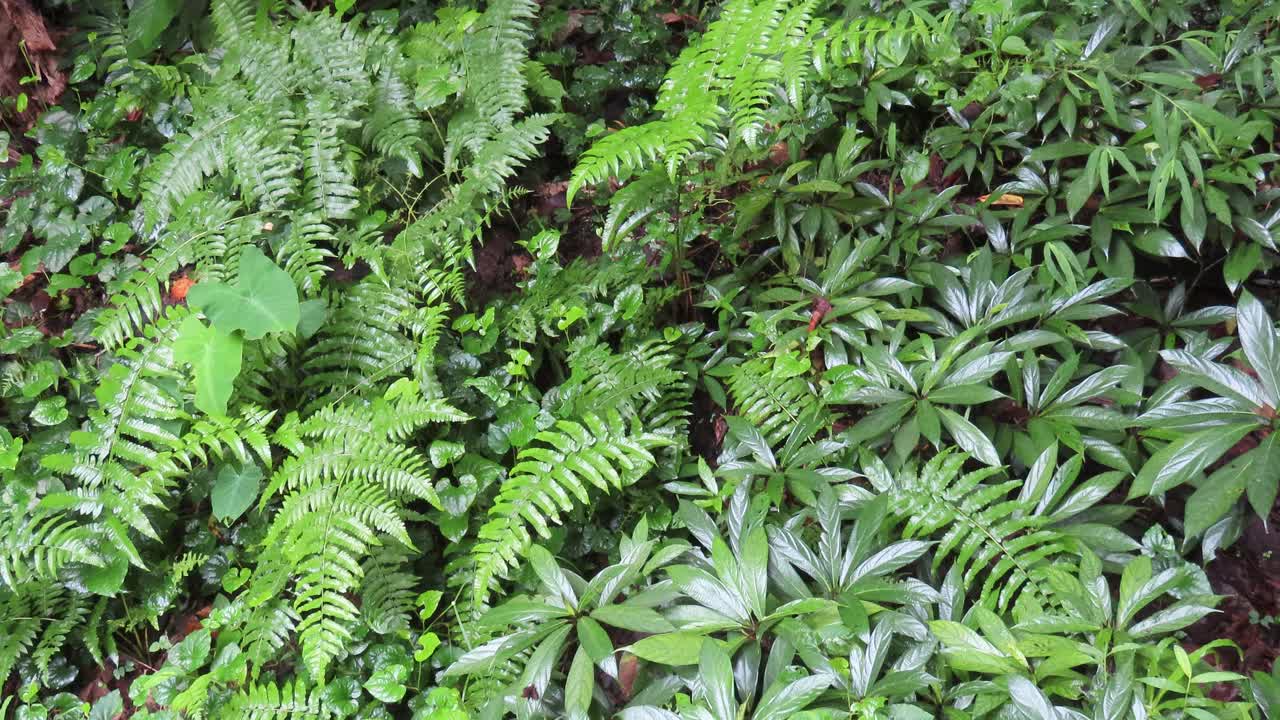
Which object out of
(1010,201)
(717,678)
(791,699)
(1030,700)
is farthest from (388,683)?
(1010,201)

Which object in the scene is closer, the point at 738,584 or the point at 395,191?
the point at 738,584

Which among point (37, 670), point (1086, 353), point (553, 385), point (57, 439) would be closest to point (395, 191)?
point (553, 385)

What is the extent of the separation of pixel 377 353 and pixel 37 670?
58.9 inches

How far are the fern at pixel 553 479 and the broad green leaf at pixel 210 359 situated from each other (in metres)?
0.91

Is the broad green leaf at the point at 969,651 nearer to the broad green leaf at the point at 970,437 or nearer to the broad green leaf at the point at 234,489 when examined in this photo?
the broad green leaf at the point at 970,437

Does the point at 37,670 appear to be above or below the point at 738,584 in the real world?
below

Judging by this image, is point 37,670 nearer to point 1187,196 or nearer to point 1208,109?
point 1187,196

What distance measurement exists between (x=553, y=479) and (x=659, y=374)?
1.66ft

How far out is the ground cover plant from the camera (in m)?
1.88

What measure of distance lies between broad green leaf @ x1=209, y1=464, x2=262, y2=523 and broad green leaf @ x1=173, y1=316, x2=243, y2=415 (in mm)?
273

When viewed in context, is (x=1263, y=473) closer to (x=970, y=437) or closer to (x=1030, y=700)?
(x=970, y=437)

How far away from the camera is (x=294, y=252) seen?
111 inches

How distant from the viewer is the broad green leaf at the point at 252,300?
2.43 m

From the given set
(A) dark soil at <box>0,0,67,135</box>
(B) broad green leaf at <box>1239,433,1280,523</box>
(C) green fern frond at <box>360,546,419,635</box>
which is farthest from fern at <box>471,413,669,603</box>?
(A) dark soil at <box>0,0,67,135</box>
